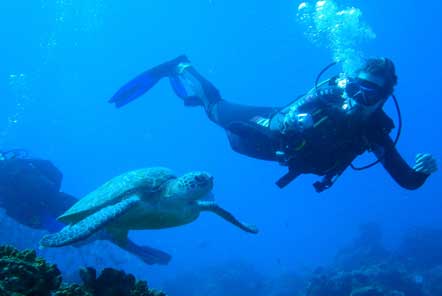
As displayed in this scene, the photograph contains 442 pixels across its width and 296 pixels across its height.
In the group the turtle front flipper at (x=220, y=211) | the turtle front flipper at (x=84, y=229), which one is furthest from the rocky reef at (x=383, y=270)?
the turtle front flipper at (x=84, y=229)

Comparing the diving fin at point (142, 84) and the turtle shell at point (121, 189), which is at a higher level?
the diving fin at point (142, 84)

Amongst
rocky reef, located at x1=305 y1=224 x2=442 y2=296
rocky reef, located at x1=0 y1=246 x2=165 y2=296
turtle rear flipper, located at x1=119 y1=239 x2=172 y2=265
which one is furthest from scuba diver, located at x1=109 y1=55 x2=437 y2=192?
rocky reef, located at x1=305 y1=224 x2=442 y2=296

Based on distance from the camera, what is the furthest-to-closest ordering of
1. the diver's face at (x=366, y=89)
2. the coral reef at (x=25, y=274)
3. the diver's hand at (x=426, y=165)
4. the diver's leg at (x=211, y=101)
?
the diver's leg at (x=211, y=101) → the diver's hand at (x=426, y=165) → the diver's face at (x=366, y=89) → the coral reef at (x=25, y=274)

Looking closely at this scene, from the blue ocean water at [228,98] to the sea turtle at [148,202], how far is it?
805 inches

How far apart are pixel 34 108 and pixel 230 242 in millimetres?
85760

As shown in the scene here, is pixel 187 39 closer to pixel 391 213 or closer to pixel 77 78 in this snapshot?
pixel 77 78

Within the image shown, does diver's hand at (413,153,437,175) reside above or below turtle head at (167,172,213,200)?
above

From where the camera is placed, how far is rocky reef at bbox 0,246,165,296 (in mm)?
2531

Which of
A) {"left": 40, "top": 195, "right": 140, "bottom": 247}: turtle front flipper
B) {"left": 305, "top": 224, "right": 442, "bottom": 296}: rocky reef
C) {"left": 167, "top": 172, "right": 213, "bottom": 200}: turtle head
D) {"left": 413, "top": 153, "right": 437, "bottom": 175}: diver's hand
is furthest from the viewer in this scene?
{"left": 305, "top": 224, "right": 442, "bottom": 296}: rocky reef

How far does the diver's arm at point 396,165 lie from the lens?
245 inches

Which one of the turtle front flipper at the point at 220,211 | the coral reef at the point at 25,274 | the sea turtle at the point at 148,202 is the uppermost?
the turtle front flipper at the point at 220,211

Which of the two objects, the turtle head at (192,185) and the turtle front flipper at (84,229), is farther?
the turtle head at (192,185)

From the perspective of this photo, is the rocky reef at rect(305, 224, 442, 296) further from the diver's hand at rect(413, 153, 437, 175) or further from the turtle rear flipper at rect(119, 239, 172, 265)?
the turtle rear flipper at rect(119, 239, 172, 265)

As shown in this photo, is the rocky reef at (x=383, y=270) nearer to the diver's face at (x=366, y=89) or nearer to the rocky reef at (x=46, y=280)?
the diver's face at (x=366, y=89)
